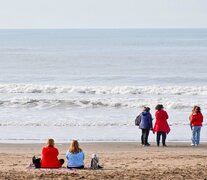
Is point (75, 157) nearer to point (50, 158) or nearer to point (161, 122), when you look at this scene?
point (50, 158)

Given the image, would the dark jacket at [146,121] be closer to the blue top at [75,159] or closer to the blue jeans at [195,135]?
the blue jeans at [195,135]

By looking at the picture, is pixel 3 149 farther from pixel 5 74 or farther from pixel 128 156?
pixel 5 74

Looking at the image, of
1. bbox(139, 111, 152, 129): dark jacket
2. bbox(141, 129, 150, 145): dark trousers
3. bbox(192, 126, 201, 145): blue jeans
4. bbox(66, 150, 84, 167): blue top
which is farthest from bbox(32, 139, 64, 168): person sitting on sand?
bbox(192, 126, 201, 145): blue jeans

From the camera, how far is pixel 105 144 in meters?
21.7

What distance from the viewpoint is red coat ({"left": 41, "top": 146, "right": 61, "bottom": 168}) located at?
1574cm

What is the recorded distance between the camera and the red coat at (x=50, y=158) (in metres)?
15.7

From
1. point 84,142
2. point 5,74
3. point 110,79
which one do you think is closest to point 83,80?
point 110,79

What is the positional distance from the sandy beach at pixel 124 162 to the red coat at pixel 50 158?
31cm

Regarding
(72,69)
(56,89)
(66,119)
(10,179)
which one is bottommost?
(10,179)

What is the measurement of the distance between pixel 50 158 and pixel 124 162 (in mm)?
2078

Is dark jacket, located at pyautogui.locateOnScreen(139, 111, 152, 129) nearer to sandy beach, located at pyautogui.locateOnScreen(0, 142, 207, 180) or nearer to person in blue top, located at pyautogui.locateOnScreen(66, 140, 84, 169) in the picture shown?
sandy beach, located at pyautogui.locateOnScreen(0, 142, 207, 180)

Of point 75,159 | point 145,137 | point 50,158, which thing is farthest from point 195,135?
point 50,158

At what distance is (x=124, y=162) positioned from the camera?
55.7ft

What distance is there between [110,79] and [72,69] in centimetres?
1287
